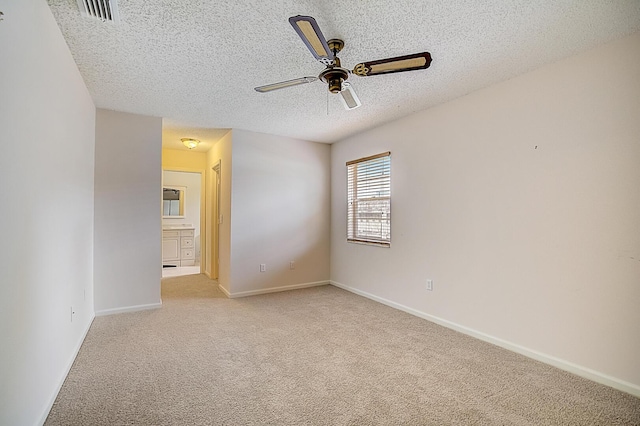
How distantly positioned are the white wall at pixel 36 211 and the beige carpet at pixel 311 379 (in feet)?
1.27

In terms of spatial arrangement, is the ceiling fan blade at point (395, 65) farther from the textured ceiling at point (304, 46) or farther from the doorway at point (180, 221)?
the doorway at point (180, 221)

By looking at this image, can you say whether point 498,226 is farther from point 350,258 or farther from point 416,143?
point 350,258

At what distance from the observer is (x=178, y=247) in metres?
7.46

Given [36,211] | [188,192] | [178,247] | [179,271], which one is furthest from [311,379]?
[188,192]

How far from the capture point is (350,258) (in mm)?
4848

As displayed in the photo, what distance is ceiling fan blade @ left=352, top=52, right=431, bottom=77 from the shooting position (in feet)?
6.10

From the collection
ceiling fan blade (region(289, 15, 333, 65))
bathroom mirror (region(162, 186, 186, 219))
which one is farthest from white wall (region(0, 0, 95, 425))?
bathroom mirror (region(162, 186, 186, 219))

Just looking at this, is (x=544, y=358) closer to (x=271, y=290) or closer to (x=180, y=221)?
(x=271, y=290)

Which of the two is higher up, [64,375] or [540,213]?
[540,213]

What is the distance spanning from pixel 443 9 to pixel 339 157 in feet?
10.9

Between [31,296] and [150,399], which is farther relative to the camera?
[150,399]

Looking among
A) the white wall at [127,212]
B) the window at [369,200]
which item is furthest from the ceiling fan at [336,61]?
the white wall at [127,212]

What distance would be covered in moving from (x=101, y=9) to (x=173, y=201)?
6.47 meters

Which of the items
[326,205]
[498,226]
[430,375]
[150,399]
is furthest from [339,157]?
[150,399]
